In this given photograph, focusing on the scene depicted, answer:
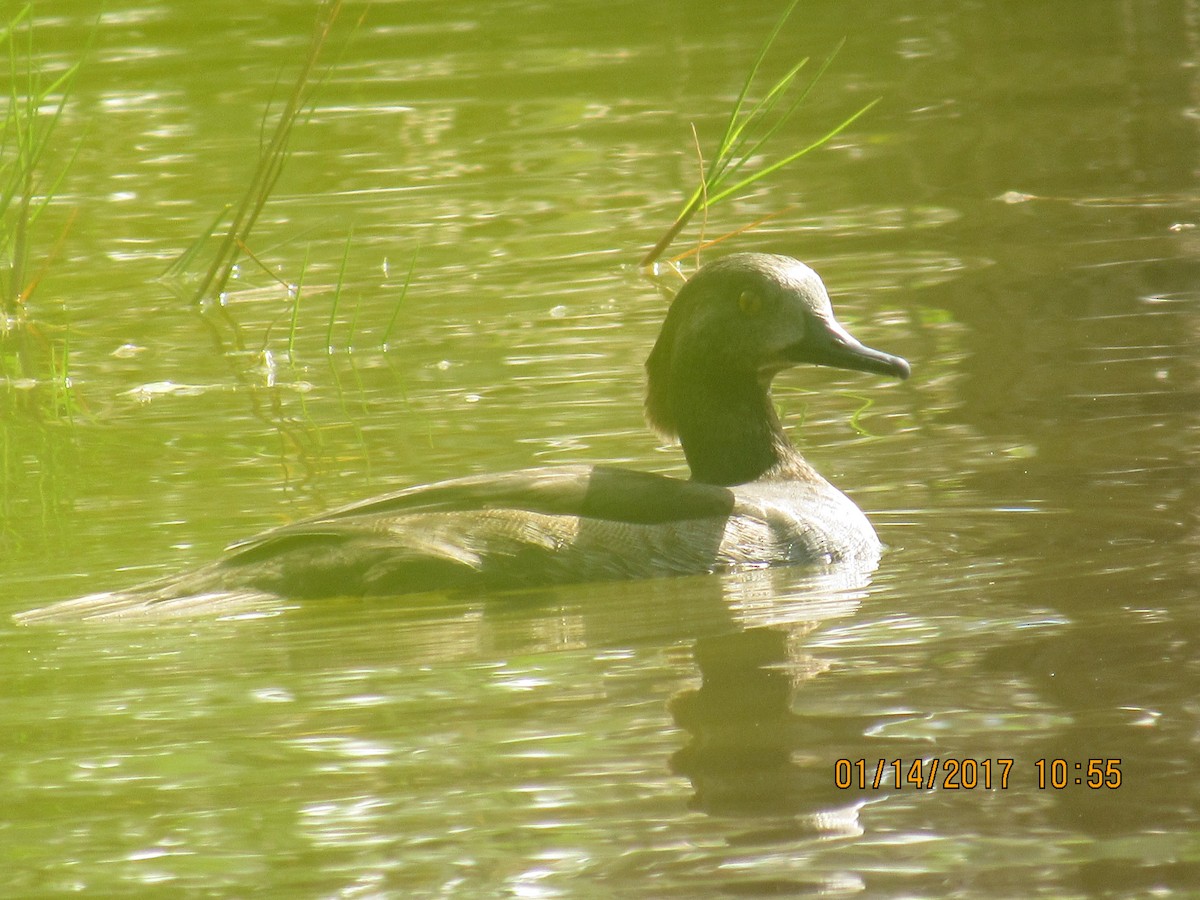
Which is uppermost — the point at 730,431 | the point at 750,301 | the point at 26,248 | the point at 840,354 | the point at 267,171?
the point at 267,171

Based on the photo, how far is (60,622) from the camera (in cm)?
626

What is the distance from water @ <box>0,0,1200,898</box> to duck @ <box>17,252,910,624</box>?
14cm

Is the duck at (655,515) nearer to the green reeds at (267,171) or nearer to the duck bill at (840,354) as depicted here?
the duck bill at (840,354)

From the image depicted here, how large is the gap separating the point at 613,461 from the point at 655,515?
124 centimetres

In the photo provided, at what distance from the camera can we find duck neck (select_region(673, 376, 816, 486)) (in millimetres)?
7289

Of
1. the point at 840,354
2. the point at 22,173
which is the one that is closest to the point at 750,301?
the point at 840,354

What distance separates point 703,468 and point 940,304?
118 inches

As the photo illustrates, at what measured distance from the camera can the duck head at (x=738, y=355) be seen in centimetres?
714

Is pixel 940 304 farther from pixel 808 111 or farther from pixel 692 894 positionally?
pixel 692 894

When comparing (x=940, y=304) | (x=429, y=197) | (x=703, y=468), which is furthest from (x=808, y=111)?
(x=703, y=468)

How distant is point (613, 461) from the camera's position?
7832 mm
